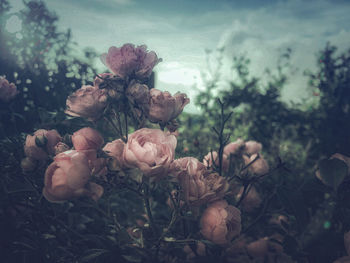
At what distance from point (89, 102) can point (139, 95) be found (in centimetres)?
15

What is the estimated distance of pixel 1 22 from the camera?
1436 mm

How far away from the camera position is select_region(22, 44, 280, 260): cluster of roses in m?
0.57

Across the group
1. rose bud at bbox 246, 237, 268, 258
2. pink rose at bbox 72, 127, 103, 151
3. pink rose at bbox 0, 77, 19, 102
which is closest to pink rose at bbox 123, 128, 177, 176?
pink rose at bbox 72, 127, 103, 151

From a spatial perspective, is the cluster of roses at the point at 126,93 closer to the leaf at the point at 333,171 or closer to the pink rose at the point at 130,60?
the pink rose at the point at 130,60

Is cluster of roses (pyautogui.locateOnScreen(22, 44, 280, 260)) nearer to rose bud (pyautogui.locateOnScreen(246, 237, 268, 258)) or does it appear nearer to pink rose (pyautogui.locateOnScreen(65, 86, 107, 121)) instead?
pink rose (pyautogui.locateOnScreen(65, 86, 107, 121))

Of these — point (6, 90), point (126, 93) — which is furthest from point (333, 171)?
point (6, 90)

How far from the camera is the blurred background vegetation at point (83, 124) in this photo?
778 millimetres

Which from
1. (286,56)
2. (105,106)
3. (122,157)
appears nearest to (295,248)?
(122,157)

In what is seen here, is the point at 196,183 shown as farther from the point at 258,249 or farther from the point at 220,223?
the point at 258,249

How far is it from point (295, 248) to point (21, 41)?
2040 millimetres

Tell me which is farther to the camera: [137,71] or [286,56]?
[286,56]

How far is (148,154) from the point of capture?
569 millimetres

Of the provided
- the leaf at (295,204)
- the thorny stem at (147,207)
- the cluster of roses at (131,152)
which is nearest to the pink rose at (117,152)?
the cluster of roses at (131,152)

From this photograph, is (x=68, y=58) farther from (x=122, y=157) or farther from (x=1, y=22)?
(x=122, y=157)
